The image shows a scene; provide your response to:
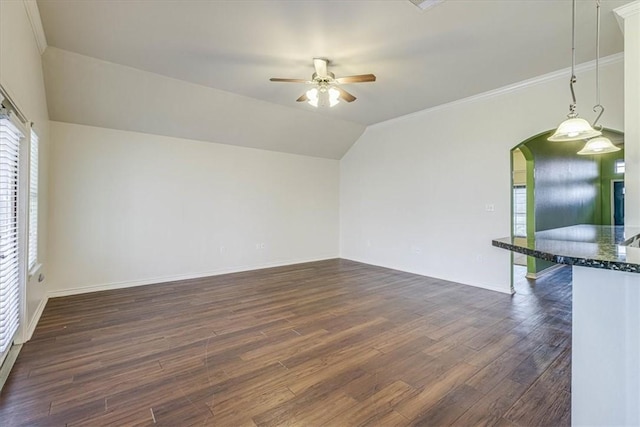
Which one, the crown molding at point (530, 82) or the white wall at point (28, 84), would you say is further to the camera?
the crown molding at point (530, 82)

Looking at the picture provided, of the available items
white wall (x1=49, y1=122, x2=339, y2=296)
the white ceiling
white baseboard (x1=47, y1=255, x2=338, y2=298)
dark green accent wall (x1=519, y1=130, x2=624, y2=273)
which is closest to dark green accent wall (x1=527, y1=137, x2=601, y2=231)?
dark green accent wall (x1=519, y1=130, x2=624, y2=273)

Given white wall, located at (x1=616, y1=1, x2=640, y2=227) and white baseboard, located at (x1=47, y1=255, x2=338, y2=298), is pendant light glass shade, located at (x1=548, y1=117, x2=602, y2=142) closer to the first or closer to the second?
white wall, located at (x1=616, y1=1, x2=640, y2=227)

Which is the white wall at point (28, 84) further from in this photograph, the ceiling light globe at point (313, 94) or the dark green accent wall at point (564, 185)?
the dark green accent wall at point (564, 185)

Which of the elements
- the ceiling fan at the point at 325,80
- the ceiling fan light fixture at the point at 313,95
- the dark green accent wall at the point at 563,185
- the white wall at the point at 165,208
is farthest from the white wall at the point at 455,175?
the ceiling fan light fixture at the point at 313,95

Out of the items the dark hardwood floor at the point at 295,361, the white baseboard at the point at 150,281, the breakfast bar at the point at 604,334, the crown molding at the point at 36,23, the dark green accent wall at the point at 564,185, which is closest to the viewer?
the breakfast bar at the point at 604,334

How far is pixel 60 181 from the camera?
14.4 feet

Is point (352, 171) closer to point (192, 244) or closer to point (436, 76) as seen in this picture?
point (436, 76)

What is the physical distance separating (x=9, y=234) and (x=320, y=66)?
3429mm

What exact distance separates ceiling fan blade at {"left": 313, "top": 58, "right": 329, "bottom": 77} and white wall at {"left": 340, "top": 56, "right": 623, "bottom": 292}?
2.77 m

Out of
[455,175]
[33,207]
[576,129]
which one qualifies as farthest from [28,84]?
[455,175]

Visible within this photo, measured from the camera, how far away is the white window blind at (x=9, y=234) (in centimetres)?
228

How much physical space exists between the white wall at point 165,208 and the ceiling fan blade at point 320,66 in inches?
119

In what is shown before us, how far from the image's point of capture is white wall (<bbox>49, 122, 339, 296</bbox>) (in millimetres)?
4484

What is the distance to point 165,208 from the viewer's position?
17.3ft
